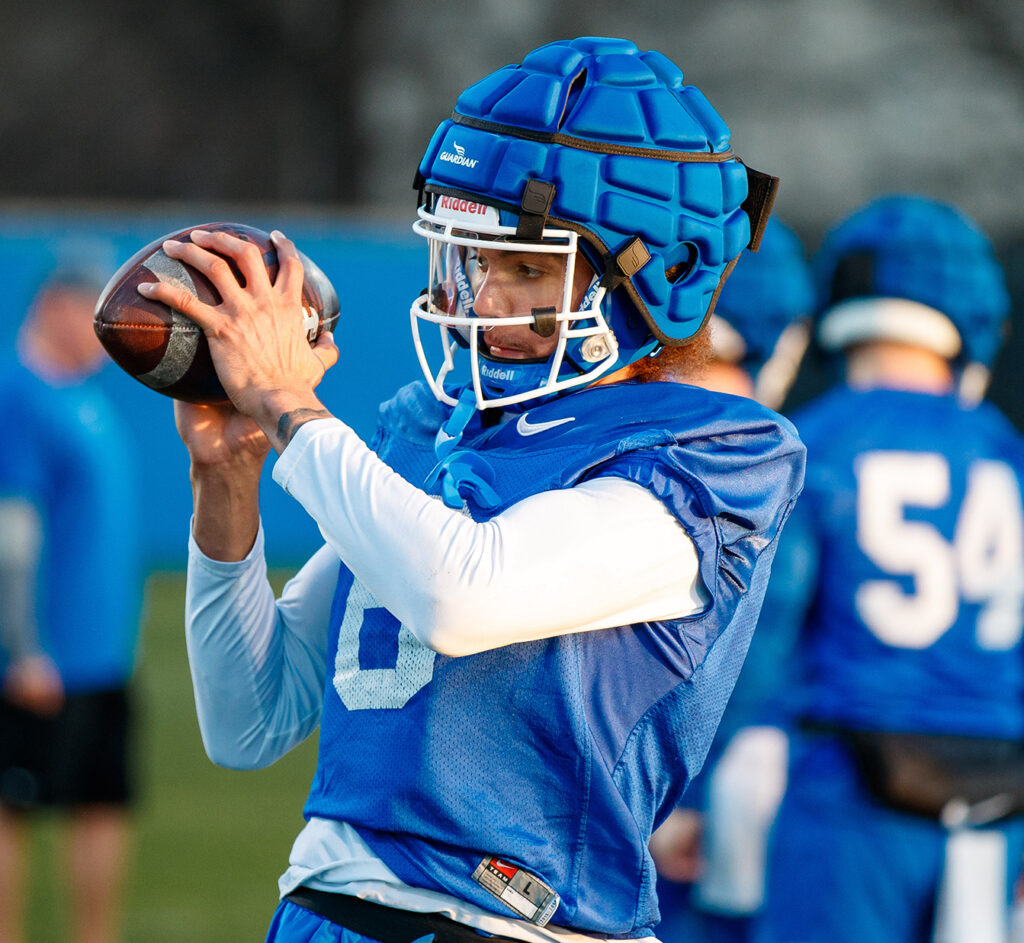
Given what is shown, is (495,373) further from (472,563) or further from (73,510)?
(73,510)

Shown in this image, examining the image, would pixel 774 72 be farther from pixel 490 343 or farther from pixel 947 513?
pixel 490 343

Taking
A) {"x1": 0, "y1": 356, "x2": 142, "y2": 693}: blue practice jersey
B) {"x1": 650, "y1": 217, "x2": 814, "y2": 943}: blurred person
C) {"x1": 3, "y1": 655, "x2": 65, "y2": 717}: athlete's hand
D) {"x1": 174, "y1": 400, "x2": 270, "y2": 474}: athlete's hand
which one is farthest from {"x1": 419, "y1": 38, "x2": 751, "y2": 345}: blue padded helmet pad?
{"x1": 3, "y1": 655, "x2": 65, "y2": 717}: athlete's hand

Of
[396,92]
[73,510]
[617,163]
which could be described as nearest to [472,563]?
[617,163]

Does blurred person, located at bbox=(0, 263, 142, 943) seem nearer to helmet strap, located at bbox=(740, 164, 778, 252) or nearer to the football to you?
the football

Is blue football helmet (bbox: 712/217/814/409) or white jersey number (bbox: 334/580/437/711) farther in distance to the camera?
blue football helmet (bbox: 712/217/814/409)

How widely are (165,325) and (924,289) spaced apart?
2.48 metres

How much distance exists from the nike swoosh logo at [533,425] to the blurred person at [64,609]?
142 inches

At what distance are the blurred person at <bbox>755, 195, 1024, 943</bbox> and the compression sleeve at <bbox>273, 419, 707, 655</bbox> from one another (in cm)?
194

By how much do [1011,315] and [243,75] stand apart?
12721 mm

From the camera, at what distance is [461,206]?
6.74ft

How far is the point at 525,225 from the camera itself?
1.99 meters

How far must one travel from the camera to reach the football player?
1.82 meters

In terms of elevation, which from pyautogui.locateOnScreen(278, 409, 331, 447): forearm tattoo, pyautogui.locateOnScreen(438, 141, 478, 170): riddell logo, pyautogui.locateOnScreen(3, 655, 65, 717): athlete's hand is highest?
pyautogui.locateOnScreen(438, 141, 478, 170): riddell logo

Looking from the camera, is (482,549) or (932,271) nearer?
(482,549)
